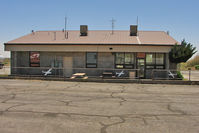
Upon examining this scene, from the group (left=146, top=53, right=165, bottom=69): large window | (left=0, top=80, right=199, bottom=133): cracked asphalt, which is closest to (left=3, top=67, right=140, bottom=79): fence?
(left=146, top=53, right=165, bottom=69): large window

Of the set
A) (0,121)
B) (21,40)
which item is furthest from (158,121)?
(21,40)

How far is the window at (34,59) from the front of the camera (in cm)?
2152

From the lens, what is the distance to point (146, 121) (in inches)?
237

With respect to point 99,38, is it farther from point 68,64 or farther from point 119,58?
point 68,64

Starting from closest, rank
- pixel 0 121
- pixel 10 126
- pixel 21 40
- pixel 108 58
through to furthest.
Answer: pixel 10 126 → pixel 0 121 → pixel 108 58 → pixel 21 40

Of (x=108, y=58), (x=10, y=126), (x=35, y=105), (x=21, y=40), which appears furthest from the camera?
(x=21, y=40)

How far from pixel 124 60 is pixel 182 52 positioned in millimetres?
5867

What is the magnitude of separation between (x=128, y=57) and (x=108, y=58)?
2.20 m

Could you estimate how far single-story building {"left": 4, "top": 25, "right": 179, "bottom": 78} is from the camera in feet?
65.2

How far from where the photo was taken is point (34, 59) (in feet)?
70.8

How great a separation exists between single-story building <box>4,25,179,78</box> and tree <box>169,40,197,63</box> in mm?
837

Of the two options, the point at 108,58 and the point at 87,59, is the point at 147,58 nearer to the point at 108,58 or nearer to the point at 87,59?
the point at 108,58

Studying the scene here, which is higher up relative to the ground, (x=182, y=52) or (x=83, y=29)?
(x=83, y=29)

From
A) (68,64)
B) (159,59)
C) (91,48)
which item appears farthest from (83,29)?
(159,59)
